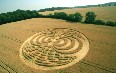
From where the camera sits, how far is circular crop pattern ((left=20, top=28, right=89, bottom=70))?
3498 centimetres

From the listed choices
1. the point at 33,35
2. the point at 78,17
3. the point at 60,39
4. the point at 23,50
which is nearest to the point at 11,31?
the point at 33,35

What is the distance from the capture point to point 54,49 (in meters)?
40.2

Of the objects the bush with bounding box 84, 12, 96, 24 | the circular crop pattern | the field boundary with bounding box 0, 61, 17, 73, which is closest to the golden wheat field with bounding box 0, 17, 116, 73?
the field boundary with bounding box 0, 61, 17, 73

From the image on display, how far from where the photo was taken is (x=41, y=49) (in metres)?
40.8

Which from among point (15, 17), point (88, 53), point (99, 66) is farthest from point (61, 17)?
point (99, 66)

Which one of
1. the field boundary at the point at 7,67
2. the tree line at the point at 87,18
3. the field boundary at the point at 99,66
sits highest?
the tree line at the point at 87,18

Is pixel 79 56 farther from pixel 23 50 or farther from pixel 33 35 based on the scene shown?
pixel 33 35

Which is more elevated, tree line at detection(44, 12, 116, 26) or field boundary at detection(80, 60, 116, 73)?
tree line at detection(44, 12, 116, 26)

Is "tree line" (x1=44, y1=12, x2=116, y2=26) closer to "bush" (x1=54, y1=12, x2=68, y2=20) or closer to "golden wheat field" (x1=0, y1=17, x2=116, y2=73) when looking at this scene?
"bush" (x1=54, y1=12, x2=68, y2=20)

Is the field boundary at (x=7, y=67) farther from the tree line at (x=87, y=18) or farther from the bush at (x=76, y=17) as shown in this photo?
the tree line at (x=87, y=18)

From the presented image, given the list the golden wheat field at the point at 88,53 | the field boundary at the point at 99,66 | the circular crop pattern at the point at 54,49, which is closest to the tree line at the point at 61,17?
the golden wheat field at the point at 88,53

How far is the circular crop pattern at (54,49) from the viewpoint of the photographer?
35.0 meters

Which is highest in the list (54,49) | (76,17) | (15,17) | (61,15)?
(61,15)

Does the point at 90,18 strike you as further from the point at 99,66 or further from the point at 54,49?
the point at 99,66
